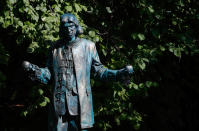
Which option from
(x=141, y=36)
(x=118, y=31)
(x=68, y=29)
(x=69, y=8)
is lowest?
(x=68, y=29)

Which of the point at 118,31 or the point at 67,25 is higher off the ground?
the point at 118,31

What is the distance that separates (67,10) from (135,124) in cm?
190

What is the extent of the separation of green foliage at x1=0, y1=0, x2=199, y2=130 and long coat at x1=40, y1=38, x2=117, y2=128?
3.61ft

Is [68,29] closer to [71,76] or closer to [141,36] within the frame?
[71,76]

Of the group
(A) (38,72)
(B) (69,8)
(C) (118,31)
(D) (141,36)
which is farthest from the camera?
(C) (118,31)

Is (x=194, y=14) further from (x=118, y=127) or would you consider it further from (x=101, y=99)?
(x=118, y=127)

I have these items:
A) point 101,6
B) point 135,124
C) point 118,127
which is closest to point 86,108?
point 135,124

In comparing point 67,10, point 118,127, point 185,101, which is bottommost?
point 118,127

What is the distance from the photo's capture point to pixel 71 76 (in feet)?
9.55

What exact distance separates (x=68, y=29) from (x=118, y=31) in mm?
2244

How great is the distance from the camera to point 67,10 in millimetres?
4266

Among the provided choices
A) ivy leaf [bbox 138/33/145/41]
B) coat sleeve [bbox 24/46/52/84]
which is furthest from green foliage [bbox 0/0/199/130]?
coat sleeve [bbox 24/46/52/84]

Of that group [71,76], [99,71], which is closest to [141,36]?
[99,71]

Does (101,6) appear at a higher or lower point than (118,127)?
higher
